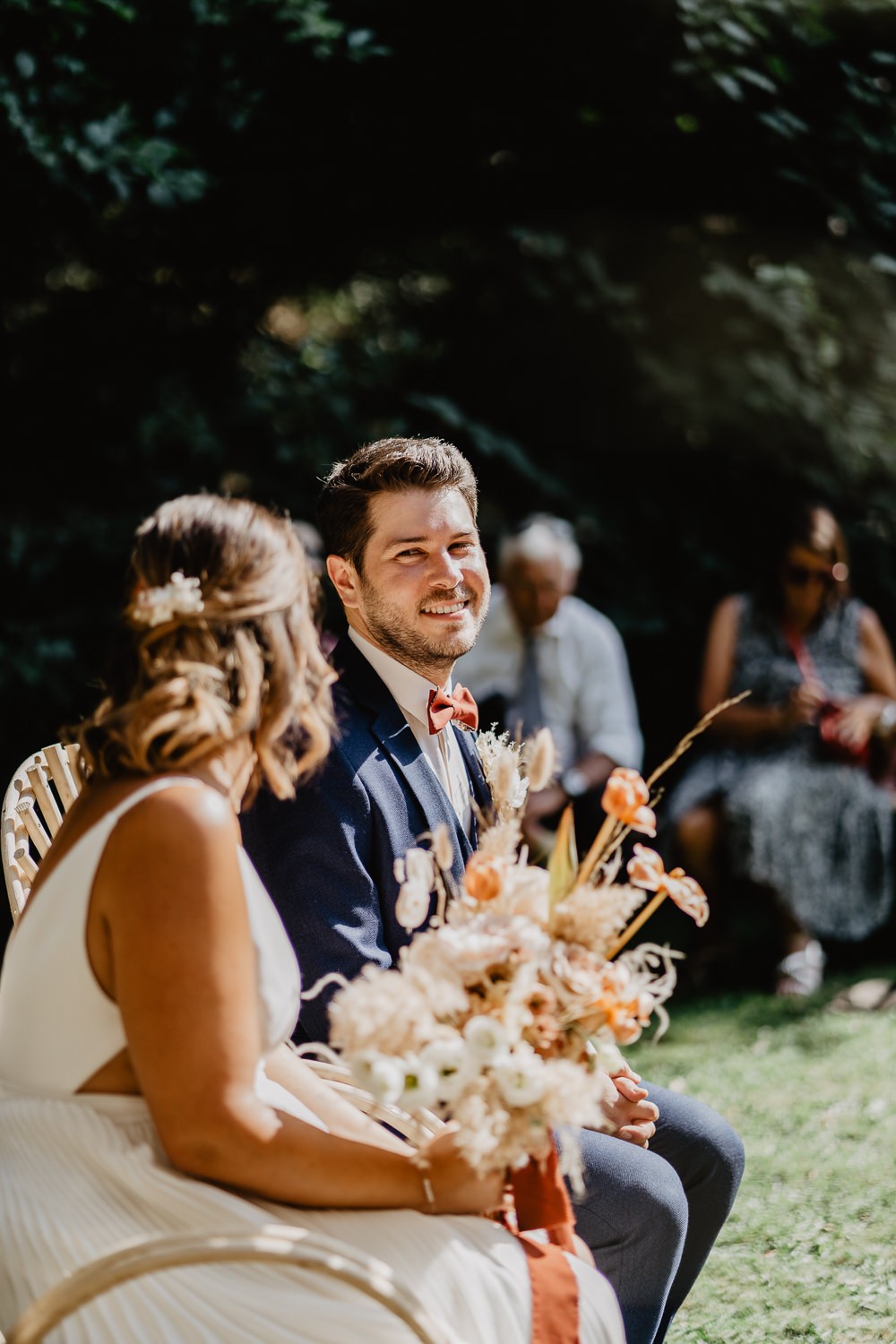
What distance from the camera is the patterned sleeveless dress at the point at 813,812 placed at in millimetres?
5340

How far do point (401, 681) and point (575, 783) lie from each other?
3017mm

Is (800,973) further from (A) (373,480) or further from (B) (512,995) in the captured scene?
(B) (512,995)

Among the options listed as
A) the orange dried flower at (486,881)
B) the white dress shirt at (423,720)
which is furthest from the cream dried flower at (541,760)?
the white dress shirt at (423,720)

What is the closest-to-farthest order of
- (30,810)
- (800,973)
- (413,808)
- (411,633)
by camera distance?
(413,808) → (30,810) → (411,633) → (800,973)

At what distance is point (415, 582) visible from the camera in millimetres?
2520

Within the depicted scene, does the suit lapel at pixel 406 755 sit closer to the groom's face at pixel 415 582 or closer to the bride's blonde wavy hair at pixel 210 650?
the groom's face at pixel 415 582

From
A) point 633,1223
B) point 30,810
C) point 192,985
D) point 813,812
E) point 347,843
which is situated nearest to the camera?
point 192,985

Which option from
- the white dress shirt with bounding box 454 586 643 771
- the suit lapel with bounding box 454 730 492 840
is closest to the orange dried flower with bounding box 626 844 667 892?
the suit lapel with bounding box 454 730 492 840

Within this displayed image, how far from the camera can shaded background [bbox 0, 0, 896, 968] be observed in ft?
15.0

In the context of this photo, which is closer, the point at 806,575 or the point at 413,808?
the point at 413,808

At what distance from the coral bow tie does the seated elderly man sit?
2.91m

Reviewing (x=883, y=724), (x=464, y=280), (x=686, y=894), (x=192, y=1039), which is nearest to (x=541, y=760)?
(x=686, y=894)

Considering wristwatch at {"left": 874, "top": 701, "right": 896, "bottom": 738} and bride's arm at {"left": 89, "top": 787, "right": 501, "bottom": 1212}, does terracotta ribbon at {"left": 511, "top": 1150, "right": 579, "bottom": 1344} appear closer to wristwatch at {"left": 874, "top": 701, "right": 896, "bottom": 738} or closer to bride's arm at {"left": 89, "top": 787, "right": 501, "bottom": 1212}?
bride's arm at {"left": 89, "top": 787, "right": 501, "bottom": 1212}

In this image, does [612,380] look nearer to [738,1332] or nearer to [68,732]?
→ [738,1332]
